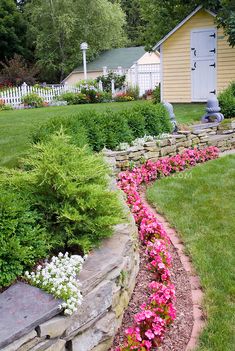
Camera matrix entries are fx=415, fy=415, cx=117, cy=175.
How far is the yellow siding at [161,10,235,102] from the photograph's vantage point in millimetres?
12086

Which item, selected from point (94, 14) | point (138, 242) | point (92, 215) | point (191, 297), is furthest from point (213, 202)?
point (94, 14)

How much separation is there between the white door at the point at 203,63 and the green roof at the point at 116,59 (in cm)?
1173

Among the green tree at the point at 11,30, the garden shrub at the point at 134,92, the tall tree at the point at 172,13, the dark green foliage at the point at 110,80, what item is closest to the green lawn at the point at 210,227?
the tall tree at the point at 172,13

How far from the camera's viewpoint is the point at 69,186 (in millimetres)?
2619

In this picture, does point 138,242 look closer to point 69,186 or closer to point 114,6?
point 69,186

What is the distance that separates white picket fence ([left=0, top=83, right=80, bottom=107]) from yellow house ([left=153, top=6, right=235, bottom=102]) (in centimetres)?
682

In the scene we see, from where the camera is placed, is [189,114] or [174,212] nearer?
[174,212]

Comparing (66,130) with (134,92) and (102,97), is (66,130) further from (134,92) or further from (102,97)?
(134,92)

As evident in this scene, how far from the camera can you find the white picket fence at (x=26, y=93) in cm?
1759

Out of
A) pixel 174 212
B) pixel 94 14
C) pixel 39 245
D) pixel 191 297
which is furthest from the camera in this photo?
pixel 94 14

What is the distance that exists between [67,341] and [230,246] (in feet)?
6.31

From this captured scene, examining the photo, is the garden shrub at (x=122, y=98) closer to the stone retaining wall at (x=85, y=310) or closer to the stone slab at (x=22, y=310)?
the stone retaining wall at (x=85, y=310)


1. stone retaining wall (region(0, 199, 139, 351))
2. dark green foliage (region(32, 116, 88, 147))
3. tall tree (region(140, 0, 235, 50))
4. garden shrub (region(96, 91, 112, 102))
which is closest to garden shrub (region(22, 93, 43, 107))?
garden shrub (region(96, 91, 112, 102))

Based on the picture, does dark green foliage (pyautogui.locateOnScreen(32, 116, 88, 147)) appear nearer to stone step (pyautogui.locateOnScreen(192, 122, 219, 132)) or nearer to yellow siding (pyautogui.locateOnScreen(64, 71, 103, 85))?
stone step (pyautogui.locateOnScreen(192, 122, 219, 132))
